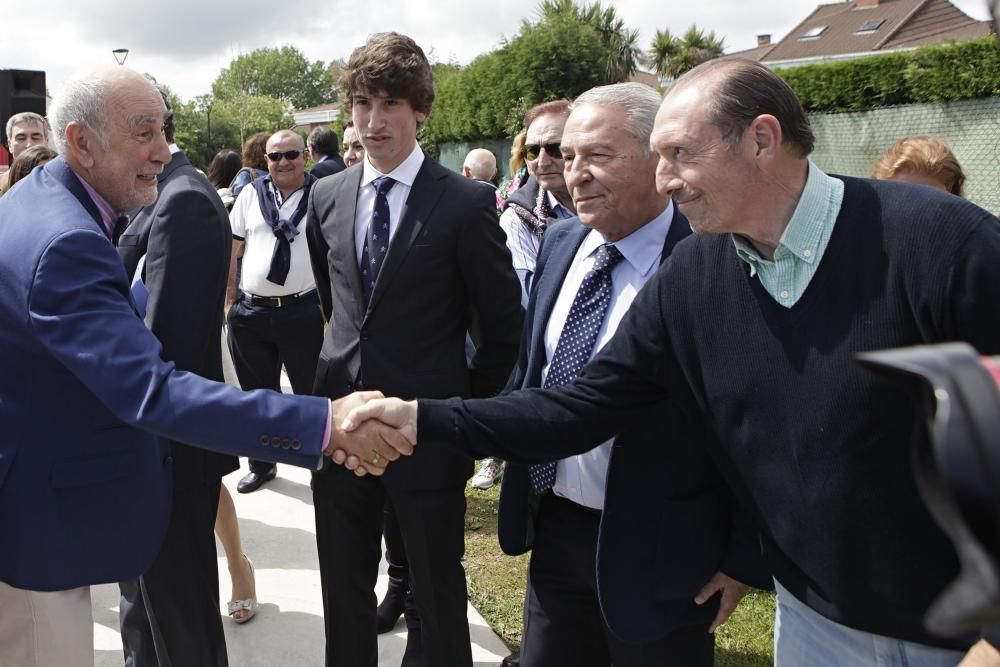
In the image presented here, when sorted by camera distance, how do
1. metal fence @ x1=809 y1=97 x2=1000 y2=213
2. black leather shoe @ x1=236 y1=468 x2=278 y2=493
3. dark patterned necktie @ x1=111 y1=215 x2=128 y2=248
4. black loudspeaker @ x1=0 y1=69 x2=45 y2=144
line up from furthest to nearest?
metal fence @ x1=809 y1=97 x2=1000 y2=213 < black loudspeaker @ x1=0 y1=69 x2=45 y2=144 < black leather shoe @ x1=236 y1=468 x2=278 y2=493 < dark patterned necktie @ x1=111 y1=215 x2=128 y2=248

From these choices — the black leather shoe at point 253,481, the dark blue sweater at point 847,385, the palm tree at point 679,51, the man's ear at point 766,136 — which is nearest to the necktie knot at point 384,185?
the dark blue sweater at point 847,385

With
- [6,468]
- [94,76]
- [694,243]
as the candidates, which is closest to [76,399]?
[6,468]

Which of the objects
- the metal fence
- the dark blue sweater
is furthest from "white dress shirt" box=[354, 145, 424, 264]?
the metal fence

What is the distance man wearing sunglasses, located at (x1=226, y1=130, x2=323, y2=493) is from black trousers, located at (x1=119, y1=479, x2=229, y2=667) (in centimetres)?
243

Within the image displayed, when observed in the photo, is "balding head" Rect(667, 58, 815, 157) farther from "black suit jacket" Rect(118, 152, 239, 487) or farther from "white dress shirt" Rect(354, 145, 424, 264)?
"black suit jacket" Rect(118, 152, 239, 487)

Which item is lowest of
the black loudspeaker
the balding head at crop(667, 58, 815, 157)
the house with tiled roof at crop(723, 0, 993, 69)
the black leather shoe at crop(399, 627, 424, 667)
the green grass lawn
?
the green grass lawn

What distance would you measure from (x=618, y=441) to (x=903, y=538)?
2.55 ft

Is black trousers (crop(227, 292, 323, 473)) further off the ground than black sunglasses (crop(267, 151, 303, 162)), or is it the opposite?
black sunglasses (crop(267, 151, 303, 162))

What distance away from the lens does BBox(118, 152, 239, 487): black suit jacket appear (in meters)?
2.82

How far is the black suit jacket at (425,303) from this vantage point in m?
3.01

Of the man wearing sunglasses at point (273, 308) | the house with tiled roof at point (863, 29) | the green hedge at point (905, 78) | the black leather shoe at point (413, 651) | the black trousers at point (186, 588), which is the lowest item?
the black leather shoe at point (413, 651)

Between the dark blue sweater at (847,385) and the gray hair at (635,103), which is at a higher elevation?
the gray hair at (635,103)

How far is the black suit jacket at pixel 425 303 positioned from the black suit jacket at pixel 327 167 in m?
4.73

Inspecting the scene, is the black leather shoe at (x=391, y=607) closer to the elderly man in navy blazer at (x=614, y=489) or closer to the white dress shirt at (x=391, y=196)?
the elderly man in navy blazer at (x=614, y=489)
